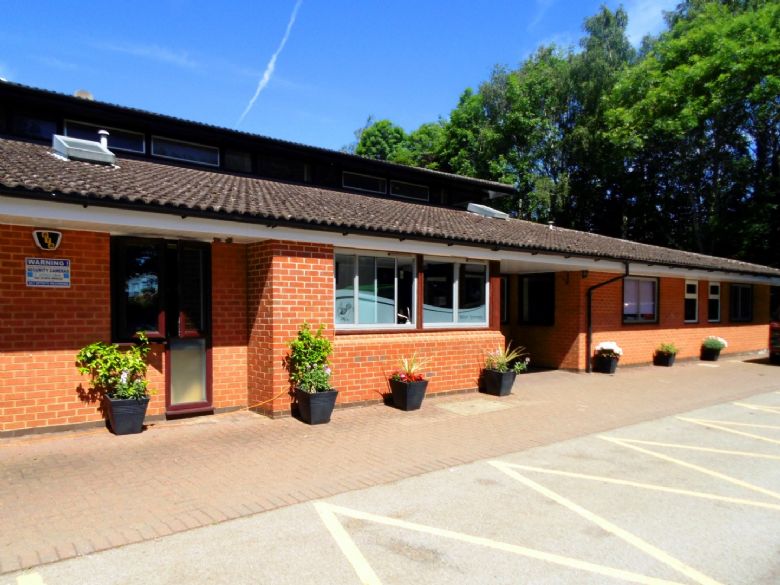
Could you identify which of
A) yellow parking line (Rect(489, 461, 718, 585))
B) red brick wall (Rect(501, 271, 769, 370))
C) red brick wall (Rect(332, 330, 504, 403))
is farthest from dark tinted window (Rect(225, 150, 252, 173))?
yellow parking line (Rect(489, 461, 718, 585))

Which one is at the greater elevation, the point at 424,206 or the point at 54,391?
the point at 424,206

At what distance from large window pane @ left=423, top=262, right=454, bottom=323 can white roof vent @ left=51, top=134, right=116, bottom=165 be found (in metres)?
5.70

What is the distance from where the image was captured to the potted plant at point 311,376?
7305mm

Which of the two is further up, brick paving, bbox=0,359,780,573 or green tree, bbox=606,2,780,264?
green tree, bbox=606,2,780,264

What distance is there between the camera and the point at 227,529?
3.98 meters

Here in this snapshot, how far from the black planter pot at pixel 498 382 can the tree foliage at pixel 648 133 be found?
18.0m

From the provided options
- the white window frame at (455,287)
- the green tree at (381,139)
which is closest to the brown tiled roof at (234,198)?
the white window frame at (455,287)

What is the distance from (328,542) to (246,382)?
15.4 ft

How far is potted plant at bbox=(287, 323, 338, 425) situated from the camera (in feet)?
24.0

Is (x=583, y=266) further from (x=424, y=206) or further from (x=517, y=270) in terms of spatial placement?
(x=424, y=206)

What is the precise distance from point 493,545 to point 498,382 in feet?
20.1

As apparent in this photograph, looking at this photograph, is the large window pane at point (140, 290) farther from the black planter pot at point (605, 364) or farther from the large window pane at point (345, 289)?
the black planter pot at point (605, 364)

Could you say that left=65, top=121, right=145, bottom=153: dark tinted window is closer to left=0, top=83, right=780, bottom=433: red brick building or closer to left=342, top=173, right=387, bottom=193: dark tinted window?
left=0, top=83, right=780, bottom=433: red brick building

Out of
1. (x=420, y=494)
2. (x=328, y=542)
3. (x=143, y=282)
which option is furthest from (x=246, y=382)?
(x=328, y=542)
